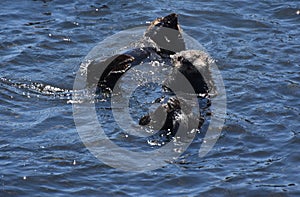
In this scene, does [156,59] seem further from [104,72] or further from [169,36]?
[104,72]

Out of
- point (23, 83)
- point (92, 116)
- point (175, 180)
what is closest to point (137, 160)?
point (175, 180)

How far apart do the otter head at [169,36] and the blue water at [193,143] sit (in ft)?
1.96

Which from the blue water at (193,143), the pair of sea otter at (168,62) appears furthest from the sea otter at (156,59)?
the blue water at (193,143)

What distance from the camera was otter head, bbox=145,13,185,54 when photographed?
9727 millimetres

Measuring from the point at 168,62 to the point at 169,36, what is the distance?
0.47m

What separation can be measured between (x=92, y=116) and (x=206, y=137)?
53.7 inches

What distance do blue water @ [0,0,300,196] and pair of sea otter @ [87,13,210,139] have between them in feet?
1.24

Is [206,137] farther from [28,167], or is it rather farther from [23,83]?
[23,83]

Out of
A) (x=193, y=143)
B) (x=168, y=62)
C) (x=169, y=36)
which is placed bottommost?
(x=193, y=143)

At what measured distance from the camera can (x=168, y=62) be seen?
9461 mm

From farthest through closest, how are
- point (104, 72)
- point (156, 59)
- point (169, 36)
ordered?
1. point (169, 36)
2. point (156, 59)
3. point (104, 72)

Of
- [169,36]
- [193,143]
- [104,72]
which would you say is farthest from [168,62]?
[193,143]

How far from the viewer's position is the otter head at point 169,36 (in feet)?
31.9

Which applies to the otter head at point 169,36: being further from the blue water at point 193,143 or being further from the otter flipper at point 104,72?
the otter flipper at point 104,72
